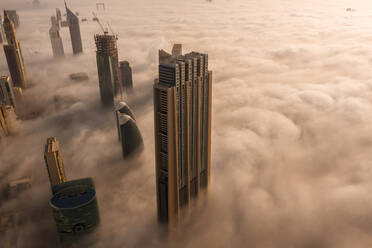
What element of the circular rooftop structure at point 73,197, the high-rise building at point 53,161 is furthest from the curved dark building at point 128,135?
the circular rooftop structure at point 73,197

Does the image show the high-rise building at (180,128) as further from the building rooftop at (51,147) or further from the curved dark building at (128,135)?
the curved dark building at (128,135)

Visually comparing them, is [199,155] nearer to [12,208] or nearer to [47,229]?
[47,229]

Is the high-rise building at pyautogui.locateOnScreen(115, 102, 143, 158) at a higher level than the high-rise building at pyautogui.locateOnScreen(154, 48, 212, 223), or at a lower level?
lower

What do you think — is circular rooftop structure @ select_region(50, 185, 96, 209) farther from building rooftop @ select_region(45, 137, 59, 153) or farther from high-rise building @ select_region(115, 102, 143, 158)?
high-rise building @ select_region(115, 102, 143, 158)

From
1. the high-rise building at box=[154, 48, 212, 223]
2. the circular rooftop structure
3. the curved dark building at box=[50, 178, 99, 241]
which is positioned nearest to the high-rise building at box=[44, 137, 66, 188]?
the curved dark building at box=[50, 178, 99, 241]

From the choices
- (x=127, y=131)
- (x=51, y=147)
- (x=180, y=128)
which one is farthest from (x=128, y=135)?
(x=180, y=128)

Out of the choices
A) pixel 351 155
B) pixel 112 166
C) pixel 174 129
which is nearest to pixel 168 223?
pixel 174 129
